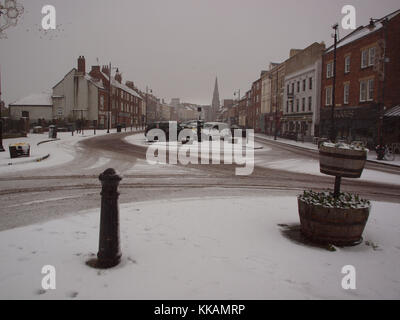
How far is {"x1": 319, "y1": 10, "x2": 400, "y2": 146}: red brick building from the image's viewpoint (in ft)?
82.6

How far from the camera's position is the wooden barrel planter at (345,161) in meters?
4.71

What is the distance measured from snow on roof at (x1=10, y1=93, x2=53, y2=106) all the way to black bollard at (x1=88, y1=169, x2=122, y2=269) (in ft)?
197

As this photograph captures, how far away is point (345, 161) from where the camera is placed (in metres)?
4.74

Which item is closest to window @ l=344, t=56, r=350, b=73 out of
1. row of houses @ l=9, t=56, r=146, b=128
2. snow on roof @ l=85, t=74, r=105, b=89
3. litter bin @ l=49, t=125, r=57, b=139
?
litter bin @ l=49, t=125, r=57, b=139

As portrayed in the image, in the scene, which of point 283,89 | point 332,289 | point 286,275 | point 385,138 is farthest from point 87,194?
point 283,89

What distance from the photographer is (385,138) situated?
83.6 ft

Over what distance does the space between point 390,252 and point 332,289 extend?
1.64 metres

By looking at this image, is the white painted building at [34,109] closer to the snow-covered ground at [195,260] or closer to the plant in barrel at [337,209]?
the snow-covered ground at [195,260]

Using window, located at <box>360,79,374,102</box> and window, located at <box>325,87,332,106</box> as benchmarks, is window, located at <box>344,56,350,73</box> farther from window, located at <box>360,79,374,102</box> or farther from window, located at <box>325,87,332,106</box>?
window, located at <box>325,87,332,106</box>

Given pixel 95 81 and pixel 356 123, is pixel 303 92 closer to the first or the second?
pixel 356 123

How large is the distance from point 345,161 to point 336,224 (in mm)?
947

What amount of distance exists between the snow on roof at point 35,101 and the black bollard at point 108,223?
6014 centimetres

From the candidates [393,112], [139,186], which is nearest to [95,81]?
[393,112]
